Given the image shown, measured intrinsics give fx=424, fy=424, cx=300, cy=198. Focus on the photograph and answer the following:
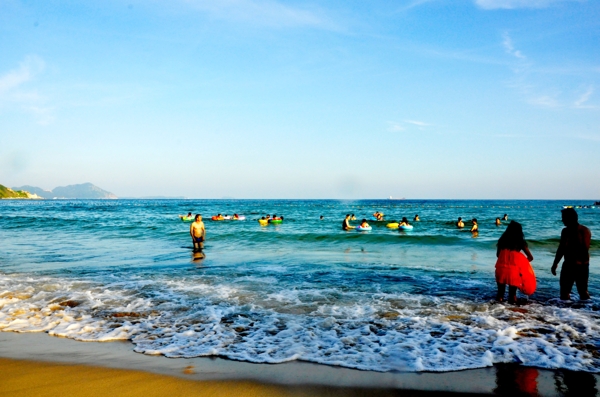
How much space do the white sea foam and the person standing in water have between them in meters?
0.57

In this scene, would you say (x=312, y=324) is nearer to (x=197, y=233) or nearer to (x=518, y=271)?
(x=518, y=271)

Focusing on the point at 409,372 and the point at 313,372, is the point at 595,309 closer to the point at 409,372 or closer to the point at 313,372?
the point at 409,372

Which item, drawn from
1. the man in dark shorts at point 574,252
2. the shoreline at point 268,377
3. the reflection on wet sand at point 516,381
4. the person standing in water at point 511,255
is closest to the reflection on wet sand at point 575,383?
the shoreline at point 268,377

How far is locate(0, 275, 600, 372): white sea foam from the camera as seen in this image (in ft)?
18.7

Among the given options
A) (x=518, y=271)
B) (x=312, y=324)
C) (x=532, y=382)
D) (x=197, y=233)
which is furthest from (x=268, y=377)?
(x=197, y=233)

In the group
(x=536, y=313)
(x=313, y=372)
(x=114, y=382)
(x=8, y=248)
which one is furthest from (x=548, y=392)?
(x=8, y=248)

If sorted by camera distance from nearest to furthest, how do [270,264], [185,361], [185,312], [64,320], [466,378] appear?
[466,378]
[185,361]
[64,320]
[185,312]
[270,264]

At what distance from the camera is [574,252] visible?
28.3 feet

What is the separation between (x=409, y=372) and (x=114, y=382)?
3.43 meters

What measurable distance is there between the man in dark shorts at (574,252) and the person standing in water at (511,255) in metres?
0.90

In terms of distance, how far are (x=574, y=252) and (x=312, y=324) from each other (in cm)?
565

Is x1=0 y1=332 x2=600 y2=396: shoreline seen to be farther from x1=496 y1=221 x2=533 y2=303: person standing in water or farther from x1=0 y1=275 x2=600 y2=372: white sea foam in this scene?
x1=496 y1=221 x2=533 y2=303: person standing in water

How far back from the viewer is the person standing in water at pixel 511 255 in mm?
8281

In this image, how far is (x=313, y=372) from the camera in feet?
16.8
